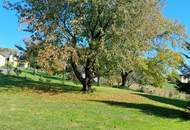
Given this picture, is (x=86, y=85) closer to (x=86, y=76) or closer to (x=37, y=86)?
(x=86, y=76)

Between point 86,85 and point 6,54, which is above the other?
point 6,54

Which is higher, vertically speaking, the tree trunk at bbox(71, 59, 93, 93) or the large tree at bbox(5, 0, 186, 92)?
the large tree at bbox(5, 0, 186, 92)

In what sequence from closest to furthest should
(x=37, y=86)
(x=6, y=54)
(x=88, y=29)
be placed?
(x=88, y=29) < (x=37, y=86) < (x=6, y=54)

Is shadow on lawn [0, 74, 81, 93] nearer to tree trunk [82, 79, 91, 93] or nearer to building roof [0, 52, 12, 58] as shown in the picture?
tree trunk [82, 79, 91, 93]

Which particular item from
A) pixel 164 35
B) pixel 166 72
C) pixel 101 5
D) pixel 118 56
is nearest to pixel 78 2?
pixel 101 5

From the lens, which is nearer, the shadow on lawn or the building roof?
the shadow on lawn

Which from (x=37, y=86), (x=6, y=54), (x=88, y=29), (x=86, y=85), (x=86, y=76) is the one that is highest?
(x=6, y=54)

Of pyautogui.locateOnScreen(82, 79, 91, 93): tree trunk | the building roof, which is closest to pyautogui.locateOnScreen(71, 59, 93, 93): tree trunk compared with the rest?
pyautogui.locateOnScreen(82, 79, 91, 93): tree trunk

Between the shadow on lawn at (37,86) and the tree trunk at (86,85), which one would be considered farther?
the tree trunk at (86,85)

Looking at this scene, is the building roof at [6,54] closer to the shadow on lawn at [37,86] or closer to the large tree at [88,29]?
the shadow on lawn at [37,86]

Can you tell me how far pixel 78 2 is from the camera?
115 feet

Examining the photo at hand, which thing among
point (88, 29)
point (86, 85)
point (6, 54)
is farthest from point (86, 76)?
point (6, 54)

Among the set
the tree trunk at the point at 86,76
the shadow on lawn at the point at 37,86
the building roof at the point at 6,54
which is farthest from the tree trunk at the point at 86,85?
the building roof at the point at 6,54

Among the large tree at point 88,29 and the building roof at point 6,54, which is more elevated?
the building roof at point 6,54
